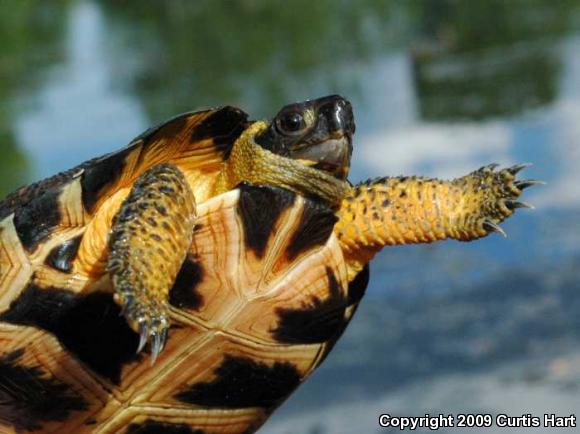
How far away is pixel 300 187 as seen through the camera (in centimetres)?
327

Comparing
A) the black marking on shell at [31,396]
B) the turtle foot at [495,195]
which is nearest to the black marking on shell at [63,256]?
the black marking on shell at [31,396]

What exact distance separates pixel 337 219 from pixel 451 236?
605mm

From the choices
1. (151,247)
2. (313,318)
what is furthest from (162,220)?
(313,318)

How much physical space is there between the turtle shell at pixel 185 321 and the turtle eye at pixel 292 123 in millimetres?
224

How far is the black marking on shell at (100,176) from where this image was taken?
123 inches

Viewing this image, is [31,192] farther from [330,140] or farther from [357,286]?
[357,286]

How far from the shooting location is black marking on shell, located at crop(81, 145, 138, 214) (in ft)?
10.3

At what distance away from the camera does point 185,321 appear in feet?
10.6

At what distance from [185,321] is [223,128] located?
0.66m

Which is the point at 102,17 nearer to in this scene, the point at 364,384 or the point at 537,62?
the point at 537,62

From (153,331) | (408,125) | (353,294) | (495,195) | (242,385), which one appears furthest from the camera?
(408,125)

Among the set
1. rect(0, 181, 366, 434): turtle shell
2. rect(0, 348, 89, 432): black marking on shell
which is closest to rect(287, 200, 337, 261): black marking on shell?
rect(0, 181, 366, 434): turtle shell

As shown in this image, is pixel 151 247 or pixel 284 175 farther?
pixel 284 175

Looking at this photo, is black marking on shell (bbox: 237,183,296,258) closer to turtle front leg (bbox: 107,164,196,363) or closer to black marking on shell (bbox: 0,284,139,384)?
turtle front leg (bbox: 107,164,196,363)
